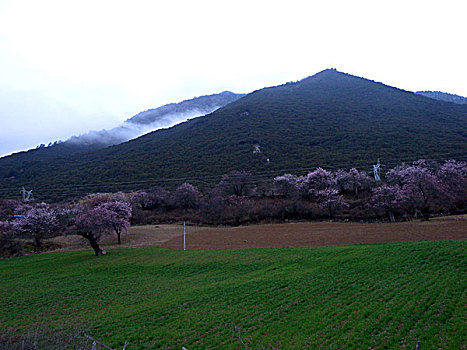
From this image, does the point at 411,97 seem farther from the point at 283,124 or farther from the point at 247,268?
the point at 247,268

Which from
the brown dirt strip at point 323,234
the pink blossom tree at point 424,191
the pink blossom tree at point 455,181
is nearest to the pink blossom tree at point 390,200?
the pink blossom tree at point 424,191

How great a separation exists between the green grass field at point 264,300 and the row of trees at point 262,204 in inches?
473

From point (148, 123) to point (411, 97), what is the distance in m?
140

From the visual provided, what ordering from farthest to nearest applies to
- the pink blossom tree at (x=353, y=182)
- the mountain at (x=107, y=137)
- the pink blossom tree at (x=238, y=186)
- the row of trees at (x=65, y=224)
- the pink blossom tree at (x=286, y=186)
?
1. the mountain at (x=107, y=137)
2. the pink blossom tree at (x=238, y=186)
3. the pink blossom tree at (x=286, y=186)
4. the pink blossom tree at (x=353, y=182)
5. the row of trees at (x=65, y=224)

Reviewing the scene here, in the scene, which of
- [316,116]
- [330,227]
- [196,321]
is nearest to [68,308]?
[196,321]

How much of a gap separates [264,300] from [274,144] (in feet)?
249

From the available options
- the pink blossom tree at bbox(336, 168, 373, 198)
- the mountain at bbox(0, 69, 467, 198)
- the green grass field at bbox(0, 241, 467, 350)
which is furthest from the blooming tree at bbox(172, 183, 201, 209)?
the green grass field at bbox(0, 241, 467, 350)

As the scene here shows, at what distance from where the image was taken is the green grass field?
9445 mm

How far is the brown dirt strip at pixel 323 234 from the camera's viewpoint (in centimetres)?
2775

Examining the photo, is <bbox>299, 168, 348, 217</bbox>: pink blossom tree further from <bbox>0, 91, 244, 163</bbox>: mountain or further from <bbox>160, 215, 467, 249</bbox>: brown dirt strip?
<bbox>0, 91, 244, 163</bbox>: mountain

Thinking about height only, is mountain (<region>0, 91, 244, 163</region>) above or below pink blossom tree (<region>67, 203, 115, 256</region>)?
above

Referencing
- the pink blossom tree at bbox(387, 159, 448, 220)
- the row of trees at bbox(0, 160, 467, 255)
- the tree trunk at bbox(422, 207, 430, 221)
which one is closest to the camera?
the tree trunk at bbox(422, 207, 430, 221)

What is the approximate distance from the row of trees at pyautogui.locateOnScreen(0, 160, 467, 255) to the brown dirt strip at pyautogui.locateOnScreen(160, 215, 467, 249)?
465 cm

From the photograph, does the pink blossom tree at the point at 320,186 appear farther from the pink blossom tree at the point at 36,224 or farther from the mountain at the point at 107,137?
the mountain at the point at 107,137
